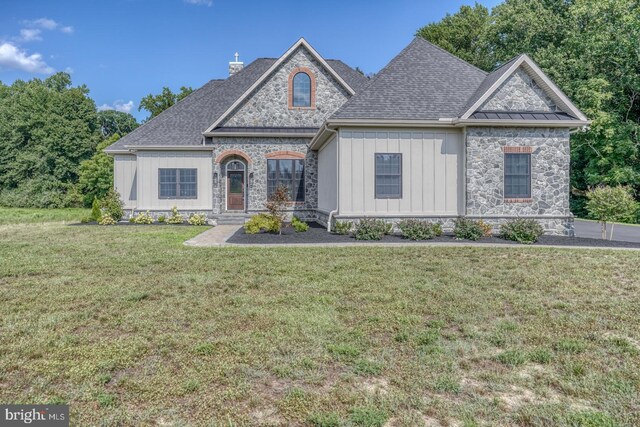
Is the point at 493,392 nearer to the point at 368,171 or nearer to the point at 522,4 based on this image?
the point at 368,171

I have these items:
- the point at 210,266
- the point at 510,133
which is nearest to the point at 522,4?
the point at 510,133

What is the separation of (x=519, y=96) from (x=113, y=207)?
18.4 m

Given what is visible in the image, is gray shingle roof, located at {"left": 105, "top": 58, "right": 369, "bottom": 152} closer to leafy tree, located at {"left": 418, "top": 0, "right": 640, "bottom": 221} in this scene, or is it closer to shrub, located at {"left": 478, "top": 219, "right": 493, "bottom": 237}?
shrub, located at {"left": 478, "top": 219, "right": 493, "bottom": 237}

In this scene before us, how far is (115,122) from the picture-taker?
5156 cm

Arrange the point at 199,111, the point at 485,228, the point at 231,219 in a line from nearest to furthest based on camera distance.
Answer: the point at 485,228, the point at 231,219, the point at 199,111

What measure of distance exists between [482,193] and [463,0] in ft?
Answer: 101

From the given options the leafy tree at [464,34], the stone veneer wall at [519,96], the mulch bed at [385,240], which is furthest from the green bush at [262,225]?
the leafy tree at [464,34]

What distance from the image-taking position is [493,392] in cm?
321

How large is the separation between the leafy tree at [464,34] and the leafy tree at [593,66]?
19.9 feet

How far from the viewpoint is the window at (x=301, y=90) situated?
60.3ft

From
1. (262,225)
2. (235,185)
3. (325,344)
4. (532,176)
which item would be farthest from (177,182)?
(325,344)

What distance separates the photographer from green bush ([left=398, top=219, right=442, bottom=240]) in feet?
40.3

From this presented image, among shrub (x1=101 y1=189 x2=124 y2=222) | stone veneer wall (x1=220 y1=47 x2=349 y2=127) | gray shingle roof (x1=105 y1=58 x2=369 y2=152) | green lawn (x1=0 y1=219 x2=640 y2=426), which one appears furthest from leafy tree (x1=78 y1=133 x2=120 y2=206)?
green lawn (x1=0 y1=219 x2=640 y2=426)

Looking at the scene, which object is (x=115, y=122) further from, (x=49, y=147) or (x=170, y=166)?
(x=170, y=166)
